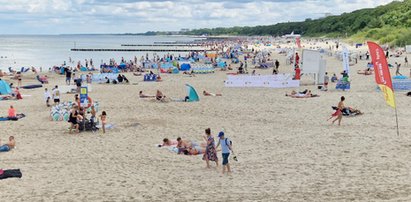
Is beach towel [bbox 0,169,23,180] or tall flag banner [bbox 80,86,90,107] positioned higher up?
tall flag banner [bbox 80,86,90,107]

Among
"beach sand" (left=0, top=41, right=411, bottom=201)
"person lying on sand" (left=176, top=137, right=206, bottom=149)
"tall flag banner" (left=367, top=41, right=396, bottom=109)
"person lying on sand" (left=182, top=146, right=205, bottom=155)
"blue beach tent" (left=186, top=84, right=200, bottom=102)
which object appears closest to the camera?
"beach sand" (left=0, top=41, right=411, bottom=201)

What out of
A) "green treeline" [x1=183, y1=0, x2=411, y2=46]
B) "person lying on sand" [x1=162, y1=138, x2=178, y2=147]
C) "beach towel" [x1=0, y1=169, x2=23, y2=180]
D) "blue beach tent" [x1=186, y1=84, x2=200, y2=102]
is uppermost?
"green treeline" [x1=183, y1=0, x2=411, y2=46]

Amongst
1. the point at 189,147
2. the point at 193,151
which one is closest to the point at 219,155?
the point at 193,151

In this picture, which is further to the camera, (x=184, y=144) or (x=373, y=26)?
(x=373, y=26)

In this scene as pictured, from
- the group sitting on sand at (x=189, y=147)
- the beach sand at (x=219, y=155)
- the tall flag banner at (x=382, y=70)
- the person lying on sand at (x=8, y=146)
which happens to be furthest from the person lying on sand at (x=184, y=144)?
the tall flag banner at (x=382, y=70)

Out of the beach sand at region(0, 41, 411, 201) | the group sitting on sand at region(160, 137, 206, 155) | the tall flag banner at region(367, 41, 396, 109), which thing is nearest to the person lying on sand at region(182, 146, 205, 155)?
the group sitting on sand at region(160, 137, 206, 155)

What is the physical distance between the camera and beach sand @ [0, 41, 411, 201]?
9180 millimetres

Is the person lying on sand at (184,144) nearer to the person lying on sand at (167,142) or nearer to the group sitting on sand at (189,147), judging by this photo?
the group sitting on sand at (189,147)

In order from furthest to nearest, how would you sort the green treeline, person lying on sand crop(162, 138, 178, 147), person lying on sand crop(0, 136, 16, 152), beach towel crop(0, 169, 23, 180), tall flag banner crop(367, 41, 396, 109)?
the green treeline → person lying on sand crop(162, 138, 178, 147) → tall flag banner crop(367, 41, 396, 109) → person lying on sand crop(0, 136, 16, 152) → beach towel crop(0, 169, 23, 180)

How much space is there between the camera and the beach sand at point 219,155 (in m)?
9.18

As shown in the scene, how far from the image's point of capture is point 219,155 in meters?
12.0

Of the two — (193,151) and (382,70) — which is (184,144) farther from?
(382,70)

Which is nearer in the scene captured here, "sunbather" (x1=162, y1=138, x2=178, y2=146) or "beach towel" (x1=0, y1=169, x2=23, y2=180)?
"beach towel" (x1=0, y1=169, x2=23, y2=180)

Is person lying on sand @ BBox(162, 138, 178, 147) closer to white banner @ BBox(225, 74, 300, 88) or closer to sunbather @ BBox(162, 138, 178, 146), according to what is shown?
sunbather @ BBox(162, 138, 178, 146)
